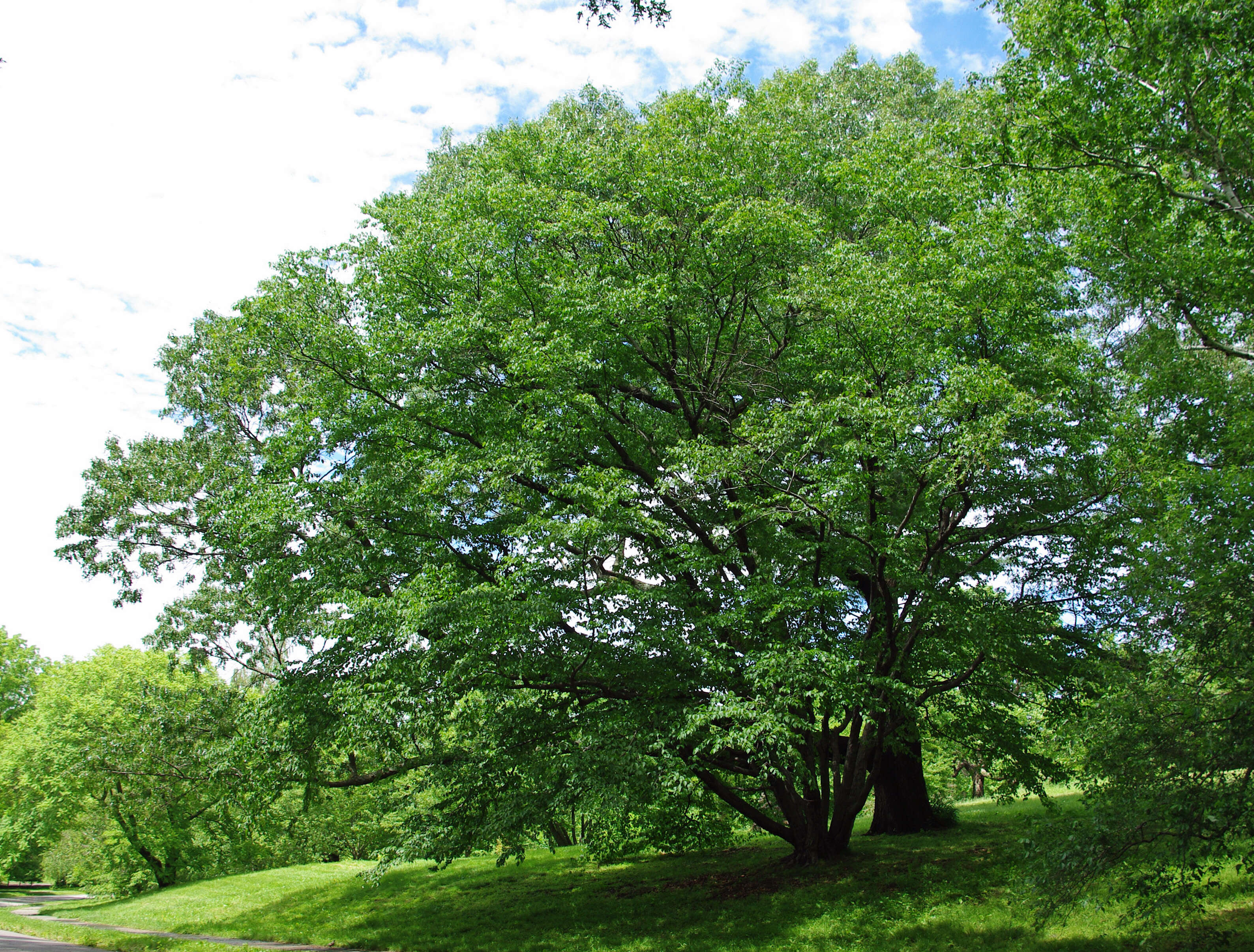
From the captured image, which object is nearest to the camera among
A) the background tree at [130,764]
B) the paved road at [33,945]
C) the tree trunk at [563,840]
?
the paved road at [33,945]

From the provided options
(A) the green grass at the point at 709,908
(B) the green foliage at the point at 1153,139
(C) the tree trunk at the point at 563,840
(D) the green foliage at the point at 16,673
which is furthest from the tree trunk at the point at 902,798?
(D) the green foliage at the point at 16,673

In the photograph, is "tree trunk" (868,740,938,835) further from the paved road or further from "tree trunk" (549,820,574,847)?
the paved road

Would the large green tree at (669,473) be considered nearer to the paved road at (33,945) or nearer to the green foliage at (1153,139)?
the green foliage at (1153,139)

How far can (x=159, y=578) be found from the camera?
16.0 m

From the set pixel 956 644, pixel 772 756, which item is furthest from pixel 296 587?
pixel 956 644

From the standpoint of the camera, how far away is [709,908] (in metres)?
12.9

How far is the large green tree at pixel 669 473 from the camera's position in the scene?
10.8 m

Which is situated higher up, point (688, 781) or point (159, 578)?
point (159, 578)

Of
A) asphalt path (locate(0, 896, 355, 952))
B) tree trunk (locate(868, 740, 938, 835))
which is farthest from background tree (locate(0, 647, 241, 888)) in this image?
tree trunk (locate(868, 740, 938, 835))

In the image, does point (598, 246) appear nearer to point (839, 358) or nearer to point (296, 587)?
point (839, 358)

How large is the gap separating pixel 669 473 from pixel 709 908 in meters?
7.31

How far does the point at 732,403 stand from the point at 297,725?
31.3 feet

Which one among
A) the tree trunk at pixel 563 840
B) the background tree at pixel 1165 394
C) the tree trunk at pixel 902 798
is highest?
the background tree at pixel 1165 394

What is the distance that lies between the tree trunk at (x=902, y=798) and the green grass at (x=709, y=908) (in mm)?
730
